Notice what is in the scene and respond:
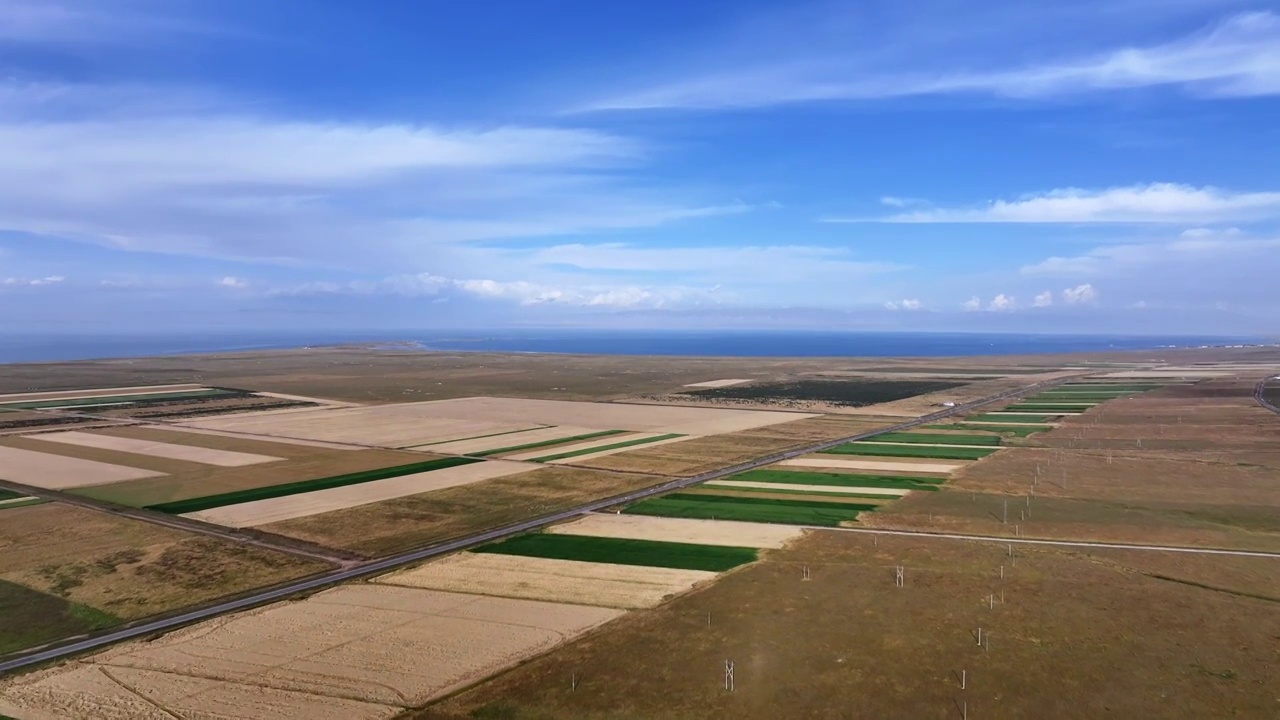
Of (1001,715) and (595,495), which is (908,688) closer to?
(1001,715)

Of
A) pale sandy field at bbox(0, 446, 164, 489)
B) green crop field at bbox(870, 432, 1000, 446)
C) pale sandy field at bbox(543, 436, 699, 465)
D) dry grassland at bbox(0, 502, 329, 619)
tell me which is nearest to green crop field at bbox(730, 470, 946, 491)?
pale sandy field at bbox(543, 436, 699, 465)

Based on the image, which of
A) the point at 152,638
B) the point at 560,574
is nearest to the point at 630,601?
the point at 560,574

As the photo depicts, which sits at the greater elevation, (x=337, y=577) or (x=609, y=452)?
(x=609, y=452)

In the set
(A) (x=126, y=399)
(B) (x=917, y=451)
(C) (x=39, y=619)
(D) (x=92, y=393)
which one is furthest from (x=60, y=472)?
(D) (x=92, y=393)

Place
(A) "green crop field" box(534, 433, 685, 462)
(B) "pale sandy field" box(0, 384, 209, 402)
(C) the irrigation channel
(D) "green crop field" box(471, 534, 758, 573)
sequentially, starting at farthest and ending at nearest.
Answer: (B) "pale sandy field" box(0, 384, 209, 402) < (A) "green crop field" box(534, 433, 685, 462) < (D) "green crop field" box(471, 534, 758, 573) < (C) the irrigation channel

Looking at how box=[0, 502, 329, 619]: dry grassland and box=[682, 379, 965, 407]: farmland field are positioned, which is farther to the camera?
box=[682, 379, 965, 407]: farmland field

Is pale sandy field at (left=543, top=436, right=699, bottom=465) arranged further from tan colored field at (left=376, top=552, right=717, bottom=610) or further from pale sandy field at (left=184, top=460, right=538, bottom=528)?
tan colored field at (left=376, top=552, right=717, bottom=610)

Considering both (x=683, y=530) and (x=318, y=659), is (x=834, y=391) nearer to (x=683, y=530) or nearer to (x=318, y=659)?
(x=683, y=530)
